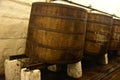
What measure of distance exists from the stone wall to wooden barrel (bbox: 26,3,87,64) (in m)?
0.45

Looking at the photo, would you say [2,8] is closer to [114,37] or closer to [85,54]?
[85,54]

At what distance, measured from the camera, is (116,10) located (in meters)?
7.37

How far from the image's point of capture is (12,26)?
111 inches

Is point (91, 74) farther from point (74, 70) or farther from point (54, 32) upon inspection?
point (54, 32)

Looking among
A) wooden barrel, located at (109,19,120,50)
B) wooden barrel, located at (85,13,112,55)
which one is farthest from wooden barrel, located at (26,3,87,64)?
wooden barrel, located at (109,19,120,50)

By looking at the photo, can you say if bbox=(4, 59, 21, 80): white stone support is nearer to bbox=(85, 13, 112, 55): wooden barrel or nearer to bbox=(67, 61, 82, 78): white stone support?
bbox=(67, 61, 82, 78): white stone support

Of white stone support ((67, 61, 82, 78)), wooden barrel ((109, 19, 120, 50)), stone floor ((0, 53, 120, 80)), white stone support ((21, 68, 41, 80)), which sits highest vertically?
wooden barrel ((109, 19, 120, 50))

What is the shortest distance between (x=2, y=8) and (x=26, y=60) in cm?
88

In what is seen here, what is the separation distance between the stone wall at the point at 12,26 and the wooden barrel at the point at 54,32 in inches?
17.7

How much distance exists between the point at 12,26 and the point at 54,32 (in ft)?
2.86

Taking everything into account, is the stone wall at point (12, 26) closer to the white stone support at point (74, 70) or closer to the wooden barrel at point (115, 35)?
the white stone support at point (74, 70)

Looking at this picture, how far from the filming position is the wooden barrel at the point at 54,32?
7.65 feet

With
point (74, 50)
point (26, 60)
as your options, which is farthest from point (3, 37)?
point (74, 50)

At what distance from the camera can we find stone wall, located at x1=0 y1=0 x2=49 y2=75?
267cm
